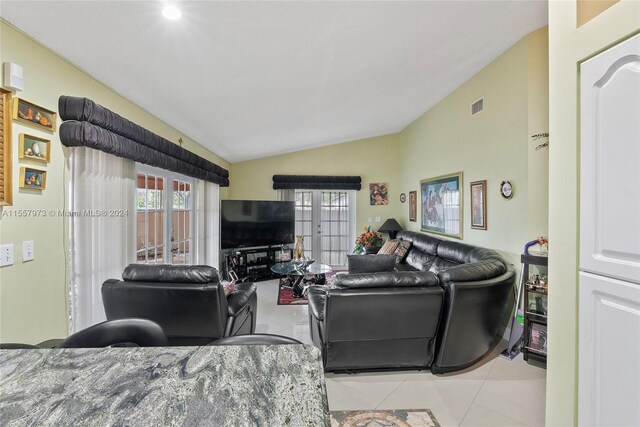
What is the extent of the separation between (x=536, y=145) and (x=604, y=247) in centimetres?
220

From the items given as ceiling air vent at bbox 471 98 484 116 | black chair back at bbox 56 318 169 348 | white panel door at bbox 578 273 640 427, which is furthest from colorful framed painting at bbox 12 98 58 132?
ceiling air vent at bbox 471 98 484 116

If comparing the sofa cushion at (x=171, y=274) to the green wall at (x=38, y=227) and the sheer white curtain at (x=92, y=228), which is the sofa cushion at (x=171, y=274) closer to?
the sheer white curtain at (x=92, y=228)

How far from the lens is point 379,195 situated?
20.4 ft

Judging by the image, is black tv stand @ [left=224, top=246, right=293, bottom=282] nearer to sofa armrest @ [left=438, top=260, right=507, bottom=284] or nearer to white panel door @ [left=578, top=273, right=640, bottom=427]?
sofa armrest @ [left=438, top=260, right=507, bottom=284]

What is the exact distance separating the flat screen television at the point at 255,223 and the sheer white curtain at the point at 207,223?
0.52ft

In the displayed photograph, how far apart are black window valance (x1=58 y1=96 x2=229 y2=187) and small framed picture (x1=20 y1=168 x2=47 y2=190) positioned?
29cm

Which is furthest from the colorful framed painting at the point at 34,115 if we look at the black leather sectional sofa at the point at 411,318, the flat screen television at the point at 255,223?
the flat screen television at the point at 255,223

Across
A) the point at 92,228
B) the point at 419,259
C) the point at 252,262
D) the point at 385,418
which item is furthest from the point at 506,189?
the point at 252,262

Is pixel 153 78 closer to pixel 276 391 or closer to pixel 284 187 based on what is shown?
pixel 276 391

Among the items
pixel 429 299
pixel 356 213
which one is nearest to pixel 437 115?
pixel 356 213

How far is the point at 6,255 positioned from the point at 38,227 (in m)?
0.25

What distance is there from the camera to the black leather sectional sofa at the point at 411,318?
2.08 metres

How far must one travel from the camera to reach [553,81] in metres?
1.19

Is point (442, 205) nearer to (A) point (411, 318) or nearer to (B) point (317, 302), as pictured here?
(A) point (411, 318)
